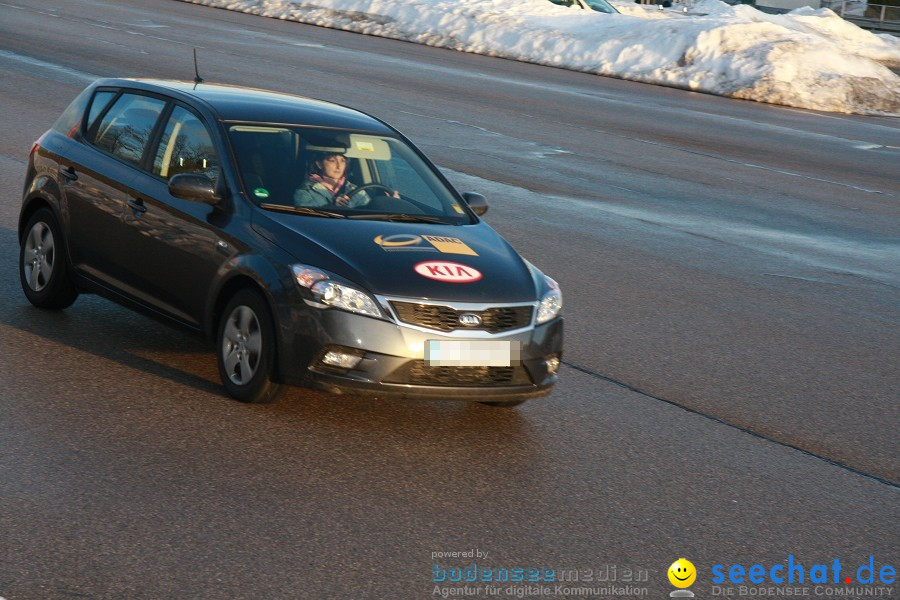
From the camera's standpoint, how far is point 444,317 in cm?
618

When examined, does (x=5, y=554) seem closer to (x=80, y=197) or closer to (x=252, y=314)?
(x=252, y=314)

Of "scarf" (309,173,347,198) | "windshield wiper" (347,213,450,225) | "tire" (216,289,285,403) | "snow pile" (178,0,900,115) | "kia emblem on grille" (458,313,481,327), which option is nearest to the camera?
"kia emblem on grille" (458,313,481,327)

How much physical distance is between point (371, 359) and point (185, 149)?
193 centimetres

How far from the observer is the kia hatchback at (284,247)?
6.15 metres

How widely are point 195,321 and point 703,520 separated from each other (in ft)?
9.08

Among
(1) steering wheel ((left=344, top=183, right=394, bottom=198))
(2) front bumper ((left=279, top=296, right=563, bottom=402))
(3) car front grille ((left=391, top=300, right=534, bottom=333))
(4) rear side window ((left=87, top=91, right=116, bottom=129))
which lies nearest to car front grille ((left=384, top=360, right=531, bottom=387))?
(2) front bumper ((left=279, top=296, right=563, bottom=402))

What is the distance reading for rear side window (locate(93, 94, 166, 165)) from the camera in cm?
756

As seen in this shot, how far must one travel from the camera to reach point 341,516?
5203 mm

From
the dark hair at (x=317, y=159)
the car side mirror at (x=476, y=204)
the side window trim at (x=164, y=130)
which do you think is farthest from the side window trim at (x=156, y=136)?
the car side mirror at (x=476, y=204)

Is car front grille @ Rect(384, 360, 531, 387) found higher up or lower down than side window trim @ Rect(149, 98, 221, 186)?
lower down

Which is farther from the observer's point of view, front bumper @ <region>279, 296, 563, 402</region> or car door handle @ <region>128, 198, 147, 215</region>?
car door handle @ <region>128, 198, 147, 215</region>

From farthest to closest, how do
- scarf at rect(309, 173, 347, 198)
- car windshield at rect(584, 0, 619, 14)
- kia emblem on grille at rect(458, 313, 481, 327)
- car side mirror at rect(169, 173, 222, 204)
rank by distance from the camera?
car windshield at rect(584, 0, 619, 14), scarf at rect(309, 173, 347, 198), car side mirror at rect(169, 173, 222, 204), kia emblem on grille at rect(458, 313, 481, 327)

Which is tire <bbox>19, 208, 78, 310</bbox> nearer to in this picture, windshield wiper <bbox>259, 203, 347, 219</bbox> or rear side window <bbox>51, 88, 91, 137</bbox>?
rear side window <bbox>51, 88, 91, 137</bbox>

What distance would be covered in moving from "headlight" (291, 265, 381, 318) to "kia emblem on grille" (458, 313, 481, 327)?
39cm
